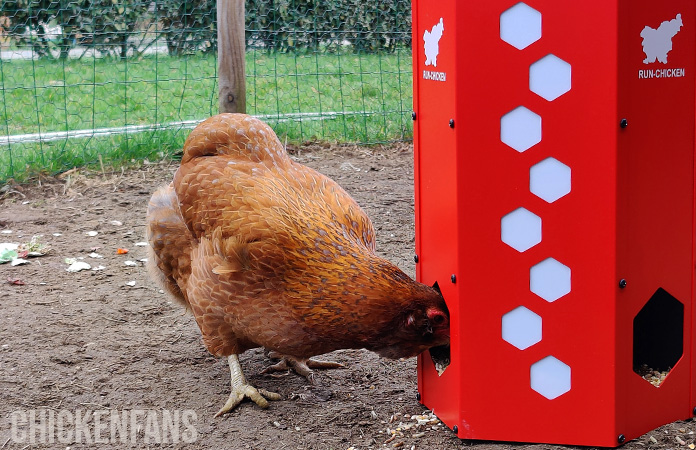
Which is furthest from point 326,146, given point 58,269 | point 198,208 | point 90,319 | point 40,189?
Answer: point 198,208

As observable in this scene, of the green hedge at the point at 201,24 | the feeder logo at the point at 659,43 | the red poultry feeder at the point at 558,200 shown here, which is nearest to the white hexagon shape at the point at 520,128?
the red poultry feeder at the point at 558,200

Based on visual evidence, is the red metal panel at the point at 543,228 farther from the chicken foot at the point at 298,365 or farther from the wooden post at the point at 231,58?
the wooden post at the point at 231,58

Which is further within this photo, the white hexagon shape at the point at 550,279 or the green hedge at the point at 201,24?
the green hedge at the point at 201,24

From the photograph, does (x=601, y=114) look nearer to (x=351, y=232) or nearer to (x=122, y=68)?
(x=351, y=232)

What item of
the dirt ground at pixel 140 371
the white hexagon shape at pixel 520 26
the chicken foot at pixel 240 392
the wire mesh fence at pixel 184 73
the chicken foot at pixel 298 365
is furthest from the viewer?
the wire mesh fence at pixel 184 73

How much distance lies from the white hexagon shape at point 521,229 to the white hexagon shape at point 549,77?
1.29 ft

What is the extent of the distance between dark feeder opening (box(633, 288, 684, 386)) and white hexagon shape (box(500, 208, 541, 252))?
2.04ft

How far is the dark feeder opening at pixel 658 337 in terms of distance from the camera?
122 inches

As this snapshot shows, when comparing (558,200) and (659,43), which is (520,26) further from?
(558,200)

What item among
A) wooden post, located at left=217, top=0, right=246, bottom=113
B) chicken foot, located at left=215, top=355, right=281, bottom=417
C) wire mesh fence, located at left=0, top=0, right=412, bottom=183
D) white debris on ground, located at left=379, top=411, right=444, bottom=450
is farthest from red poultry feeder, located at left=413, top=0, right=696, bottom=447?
wire mesh fence, located at left=0, top=0, right=412, bottom=183

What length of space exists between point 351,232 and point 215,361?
1.09 m

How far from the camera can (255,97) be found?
7.95 meters

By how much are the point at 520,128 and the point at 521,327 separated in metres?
0.68

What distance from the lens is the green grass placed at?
781 cm
